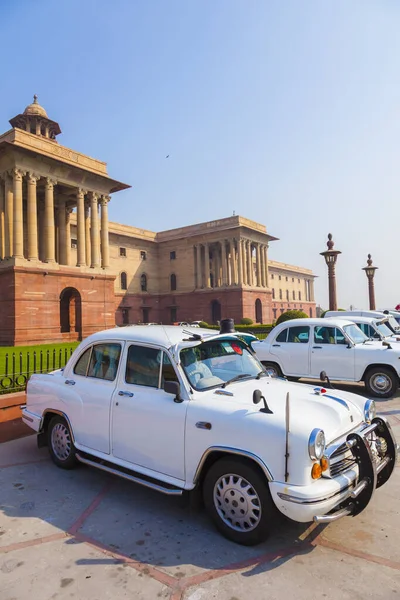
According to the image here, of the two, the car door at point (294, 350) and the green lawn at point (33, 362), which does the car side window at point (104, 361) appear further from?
the car door at point (294, 350)

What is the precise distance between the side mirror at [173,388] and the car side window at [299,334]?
21.0ft

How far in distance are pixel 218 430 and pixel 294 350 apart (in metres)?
6.58

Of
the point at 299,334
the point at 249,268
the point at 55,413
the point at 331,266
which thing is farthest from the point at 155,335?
the point at 249,268

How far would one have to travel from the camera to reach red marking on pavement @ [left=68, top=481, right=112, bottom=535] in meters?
3.63

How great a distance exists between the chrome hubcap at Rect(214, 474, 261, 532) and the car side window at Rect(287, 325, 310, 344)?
6.61 meters

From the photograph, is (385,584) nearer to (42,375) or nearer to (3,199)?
(42,375)

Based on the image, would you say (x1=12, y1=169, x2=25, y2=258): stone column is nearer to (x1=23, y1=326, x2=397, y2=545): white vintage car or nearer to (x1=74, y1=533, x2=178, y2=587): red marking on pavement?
(x1=23, y1=326, x2=397, y2=545): white vintage car

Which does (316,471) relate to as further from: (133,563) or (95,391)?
(95,391)

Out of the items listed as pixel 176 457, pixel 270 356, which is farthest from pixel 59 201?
pixel 176 457

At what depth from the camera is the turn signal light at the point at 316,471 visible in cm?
306

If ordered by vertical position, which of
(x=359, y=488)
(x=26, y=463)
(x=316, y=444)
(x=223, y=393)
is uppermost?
(x=223, y=393)

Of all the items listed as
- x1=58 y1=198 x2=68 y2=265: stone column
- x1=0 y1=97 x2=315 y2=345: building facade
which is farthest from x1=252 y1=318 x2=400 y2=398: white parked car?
x1=58 y1=198 x2=68 y2=265: stone column

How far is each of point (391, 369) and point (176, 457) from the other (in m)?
6.68

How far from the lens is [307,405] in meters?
3.71
